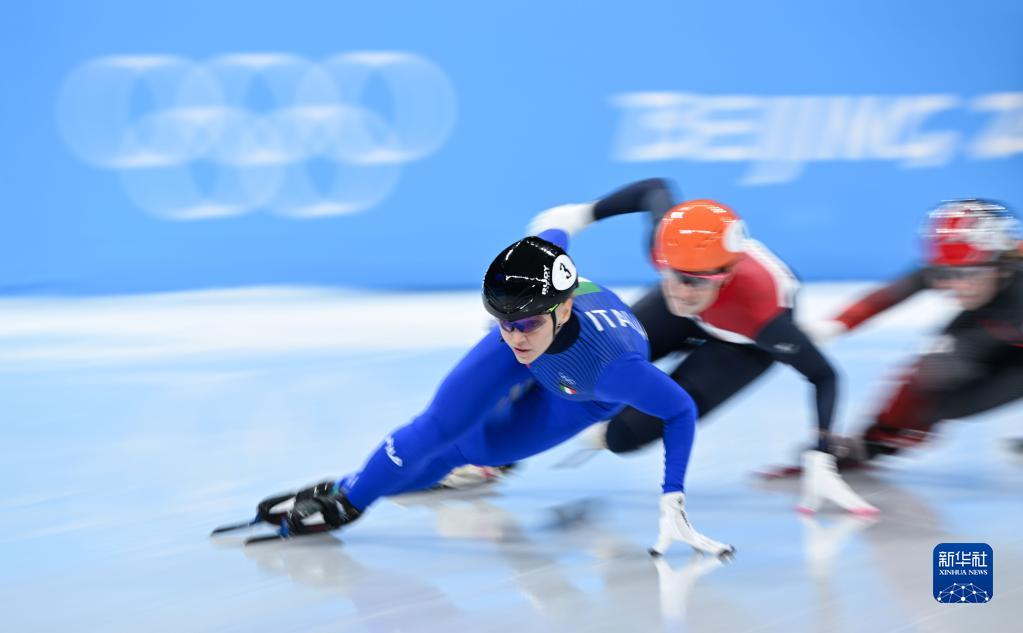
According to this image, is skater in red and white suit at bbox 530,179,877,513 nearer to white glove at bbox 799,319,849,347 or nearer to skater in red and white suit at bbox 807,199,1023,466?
white glove at bbox 799,319,849,347

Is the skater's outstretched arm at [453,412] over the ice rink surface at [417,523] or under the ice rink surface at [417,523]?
over

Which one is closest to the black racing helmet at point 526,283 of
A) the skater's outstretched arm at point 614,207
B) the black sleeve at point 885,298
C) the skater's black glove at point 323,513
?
the skater's black glove at point 323,513

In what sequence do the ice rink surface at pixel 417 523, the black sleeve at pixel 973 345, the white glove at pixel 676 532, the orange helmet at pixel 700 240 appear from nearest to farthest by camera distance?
the ice rink surface at pixel 417 523 → the white glove at pixel 676 532 → the orange helmet at pixel 700 240 → the black sleeve at pixel 973 345

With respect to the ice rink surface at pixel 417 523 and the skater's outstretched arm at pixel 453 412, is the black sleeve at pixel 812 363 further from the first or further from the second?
the skater's outstretched arm at pixel 453 412

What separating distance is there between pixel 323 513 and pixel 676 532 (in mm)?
937

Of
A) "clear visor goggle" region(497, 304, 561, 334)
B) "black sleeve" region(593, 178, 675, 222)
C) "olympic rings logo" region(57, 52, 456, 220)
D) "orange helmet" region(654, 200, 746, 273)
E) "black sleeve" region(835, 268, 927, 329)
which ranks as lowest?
"black sleeve" region(835, 268, 927, 329)

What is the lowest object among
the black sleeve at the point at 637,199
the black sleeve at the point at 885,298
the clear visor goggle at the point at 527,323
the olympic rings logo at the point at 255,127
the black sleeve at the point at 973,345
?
the black sleeve at the point at 973,345

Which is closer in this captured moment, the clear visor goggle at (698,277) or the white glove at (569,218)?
the clear visor goggle at (698,277)

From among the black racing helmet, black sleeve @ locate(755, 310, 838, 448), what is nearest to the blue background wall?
black sleeve @ locate(755, 310, 838, 448)

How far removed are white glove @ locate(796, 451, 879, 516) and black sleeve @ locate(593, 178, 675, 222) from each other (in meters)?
0.94

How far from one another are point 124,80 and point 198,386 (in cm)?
358

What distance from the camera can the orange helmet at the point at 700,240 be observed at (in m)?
3.33

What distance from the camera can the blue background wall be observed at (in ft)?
26.6

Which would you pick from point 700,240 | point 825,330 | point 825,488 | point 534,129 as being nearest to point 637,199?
point 700,240
